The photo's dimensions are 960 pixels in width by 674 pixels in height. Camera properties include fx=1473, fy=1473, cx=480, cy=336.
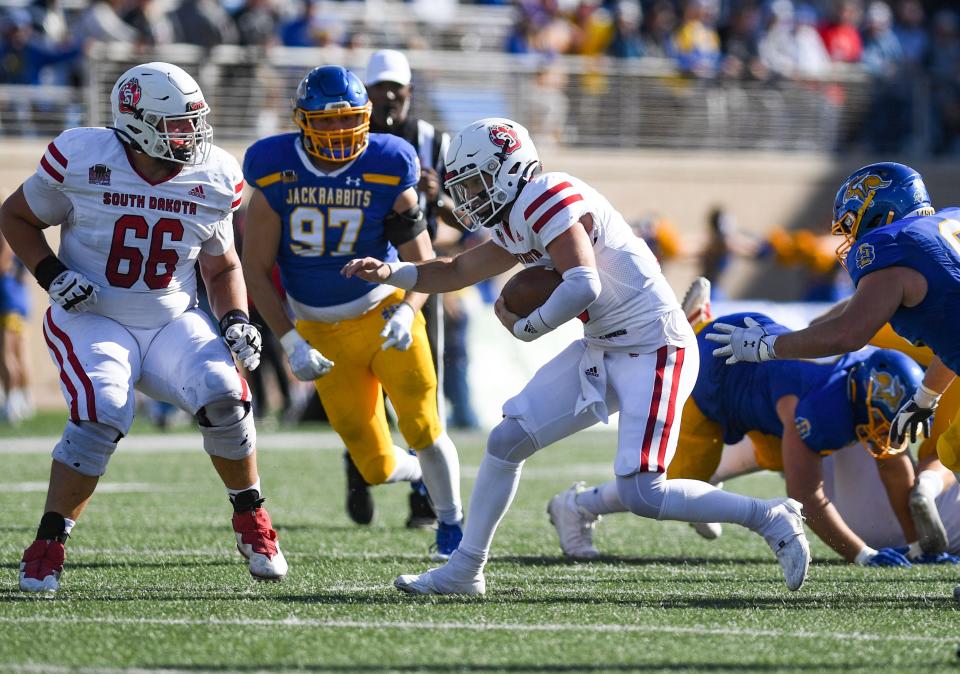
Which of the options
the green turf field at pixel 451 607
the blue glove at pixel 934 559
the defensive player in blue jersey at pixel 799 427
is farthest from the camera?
the blue glove at pixel 934 559

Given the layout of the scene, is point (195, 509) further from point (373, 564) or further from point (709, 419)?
point (709, 419)

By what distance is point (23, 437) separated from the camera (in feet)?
36.6

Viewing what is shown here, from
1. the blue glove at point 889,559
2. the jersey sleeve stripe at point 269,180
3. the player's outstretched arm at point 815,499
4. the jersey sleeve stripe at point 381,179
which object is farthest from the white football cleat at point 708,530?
the jersey sleeve stripe at point 269,180

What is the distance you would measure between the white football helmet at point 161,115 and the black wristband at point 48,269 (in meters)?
0.47

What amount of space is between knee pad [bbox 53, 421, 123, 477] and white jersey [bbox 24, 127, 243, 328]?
0.43m

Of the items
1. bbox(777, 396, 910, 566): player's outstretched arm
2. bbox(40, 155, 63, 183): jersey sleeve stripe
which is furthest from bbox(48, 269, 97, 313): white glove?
bbox(777, 396, 910, 566): player's outstretched arm

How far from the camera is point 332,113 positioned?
5516mm

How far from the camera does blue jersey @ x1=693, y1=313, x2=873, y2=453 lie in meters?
5.41

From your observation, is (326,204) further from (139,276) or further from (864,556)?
(864,556)

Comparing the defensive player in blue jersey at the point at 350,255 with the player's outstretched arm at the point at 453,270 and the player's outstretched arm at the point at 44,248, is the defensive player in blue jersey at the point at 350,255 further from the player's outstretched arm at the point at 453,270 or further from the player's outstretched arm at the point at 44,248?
the player's outstretched arm at the point at 44,248

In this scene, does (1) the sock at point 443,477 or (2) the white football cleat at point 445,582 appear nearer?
(2) the white football cleat at point 445,582

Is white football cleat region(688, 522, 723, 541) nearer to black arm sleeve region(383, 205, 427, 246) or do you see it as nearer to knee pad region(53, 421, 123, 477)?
black arm sleeve region(383, 205, 427, 246)

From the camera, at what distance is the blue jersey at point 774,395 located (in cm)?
541

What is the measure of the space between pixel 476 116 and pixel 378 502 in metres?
7.23
